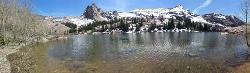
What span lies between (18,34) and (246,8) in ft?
263

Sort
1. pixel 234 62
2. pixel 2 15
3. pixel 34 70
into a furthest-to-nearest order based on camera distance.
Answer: pixel 2 15
pixel 234 62
pixel 34 70

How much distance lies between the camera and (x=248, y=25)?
70.6 m

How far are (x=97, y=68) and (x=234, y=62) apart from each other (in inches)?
929

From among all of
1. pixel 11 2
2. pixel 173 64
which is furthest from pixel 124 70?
pixel 11 2

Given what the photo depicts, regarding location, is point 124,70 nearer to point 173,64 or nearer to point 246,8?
point 173,64

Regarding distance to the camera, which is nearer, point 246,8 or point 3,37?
point 246,8

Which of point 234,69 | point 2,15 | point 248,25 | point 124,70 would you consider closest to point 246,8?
point 248,25

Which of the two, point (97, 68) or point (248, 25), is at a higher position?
point (248, 25)

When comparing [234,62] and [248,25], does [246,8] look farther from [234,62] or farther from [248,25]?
[234,62]

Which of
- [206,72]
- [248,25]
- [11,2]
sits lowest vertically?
[206,72]

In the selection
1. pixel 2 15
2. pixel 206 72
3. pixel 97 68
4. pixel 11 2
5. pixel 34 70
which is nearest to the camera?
pixel 206 72

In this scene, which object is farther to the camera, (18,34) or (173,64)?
(18,34)

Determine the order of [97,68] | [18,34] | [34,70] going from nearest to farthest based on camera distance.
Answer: [34,70]
[97,68]
[18,34]

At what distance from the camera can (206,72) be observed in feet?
145
